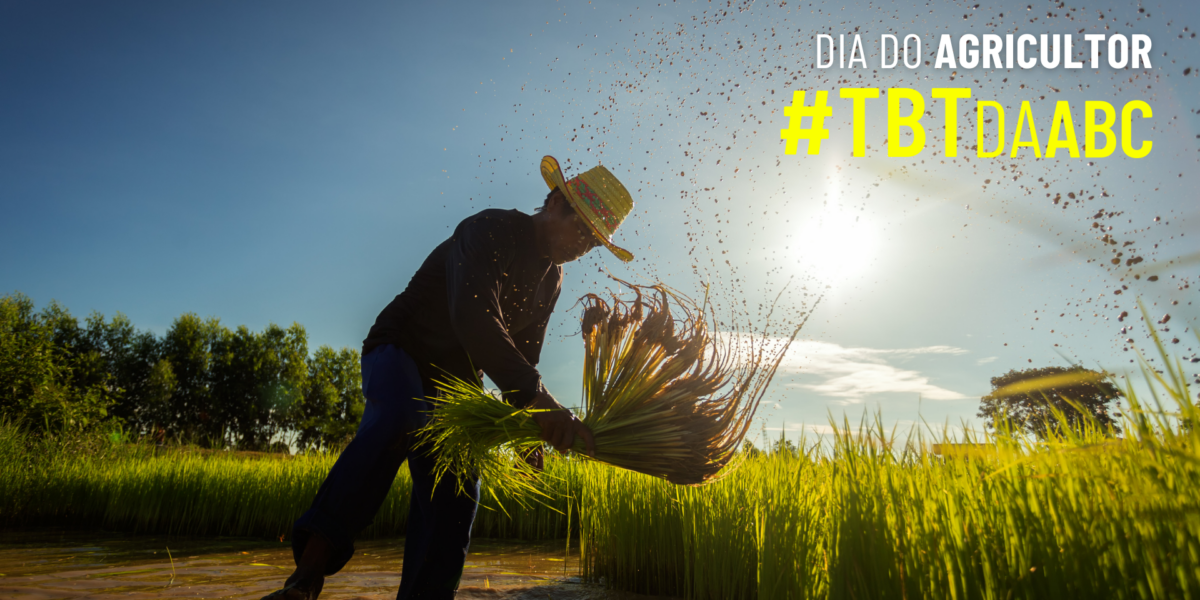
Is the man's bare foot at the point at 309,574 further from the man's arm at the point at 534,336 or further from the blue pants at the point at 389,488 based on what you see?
the man's arm at the point at 534,336

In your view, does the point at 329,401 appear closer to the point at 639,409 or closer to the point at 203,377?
the point at 203,377

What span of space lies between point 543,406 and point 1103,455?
1536 mm

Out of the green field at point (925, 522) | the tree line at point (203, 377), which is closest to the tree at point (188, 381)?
the tree line at point (203, 377)

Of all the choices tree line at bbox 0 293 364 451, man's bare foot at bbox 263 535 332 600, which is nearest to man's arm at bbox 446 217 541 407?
man's bare foot at bbox 263 535 332 600

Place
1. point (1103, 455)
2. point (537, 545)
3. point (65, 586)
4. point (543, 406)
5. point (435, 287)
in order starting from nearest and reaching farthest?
point (1103, 455) < point (543, 406) < point (435, 287) < point (65, 586) < point (537, 545)

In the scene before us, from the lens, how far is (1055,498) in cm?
138

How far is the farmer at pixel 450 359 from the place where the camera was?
1958mm

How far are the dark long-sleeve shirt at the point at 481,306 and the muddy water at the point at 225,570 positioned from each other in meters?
1.64

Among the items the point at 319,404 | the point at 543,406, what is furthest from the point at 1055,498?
the point at 319,404

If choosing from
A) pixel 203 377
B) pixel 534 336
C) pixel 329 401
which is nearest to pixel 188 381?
pixel 203 377

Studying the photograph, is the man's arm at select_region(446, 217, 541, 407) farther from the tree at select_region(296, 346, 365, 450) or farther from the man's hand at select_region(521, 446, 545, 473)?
the tree at select_region(296, 346, 365, 450)

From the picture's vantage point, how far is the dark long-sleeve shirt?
1.98 meters

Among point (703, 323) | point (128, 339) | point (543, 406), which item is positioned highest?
point (128, 339)

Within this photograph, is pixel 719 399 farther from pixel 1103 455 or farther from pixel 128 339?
pixel 128 339
